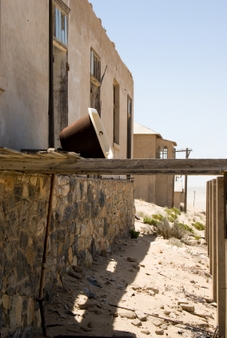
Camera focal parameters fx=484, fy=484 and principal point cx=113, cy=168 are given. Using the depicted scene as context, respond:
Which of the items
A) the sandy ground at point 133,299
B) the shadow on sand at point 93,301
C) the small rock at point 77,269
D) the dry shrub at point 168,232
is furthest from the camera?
the dry shrub at point 168,232

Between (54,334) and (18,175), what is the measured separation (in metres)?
2.06

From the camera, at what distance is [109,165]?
4637 millimetres

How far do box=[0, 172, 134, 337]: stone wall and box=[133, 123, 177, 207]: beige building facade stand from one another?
16788mm

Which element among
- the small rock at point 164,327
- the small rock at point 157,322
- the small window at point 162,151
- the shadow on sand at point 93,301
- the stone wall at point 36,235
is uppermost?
the small window at point 162,151

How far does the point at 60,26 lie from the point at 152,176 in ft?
63.8

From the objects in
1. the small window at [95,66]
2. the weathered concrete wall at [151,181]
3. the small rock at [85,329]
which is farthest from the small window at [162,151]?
the small rock at [85,329]

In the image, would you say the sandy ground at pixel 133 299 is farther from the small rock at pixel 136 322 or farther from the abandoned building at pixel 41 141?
the abandoned building at pixel 41 141

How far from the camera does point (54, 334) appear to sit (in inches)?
231

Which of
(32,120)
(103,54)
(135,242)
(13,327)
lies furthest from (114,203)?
(13,327)

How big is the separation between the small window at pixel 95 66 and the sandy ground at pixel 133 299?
12.5 ft

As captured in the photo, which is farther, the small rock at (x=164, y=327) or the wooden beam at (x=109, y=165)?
the small rock at (x=164, y=327)

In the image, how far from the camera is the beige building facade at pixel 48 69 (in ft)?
17.6

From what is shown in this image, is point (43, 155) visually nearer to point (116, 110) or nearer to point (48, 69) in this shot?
point (48, 69)

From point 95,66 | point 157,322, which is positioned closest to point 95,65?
point 95,66
